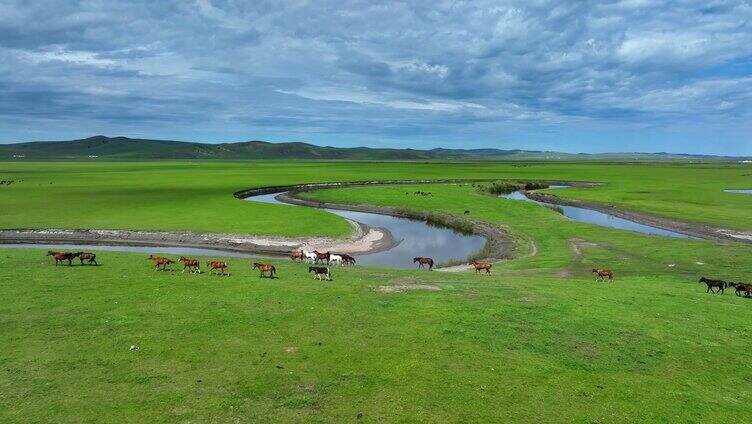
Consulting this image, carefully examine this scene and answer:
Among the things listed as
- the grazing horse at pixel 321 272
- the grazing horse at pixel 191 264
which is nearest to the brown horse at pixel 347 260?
the grazing horse at pixel 321 272

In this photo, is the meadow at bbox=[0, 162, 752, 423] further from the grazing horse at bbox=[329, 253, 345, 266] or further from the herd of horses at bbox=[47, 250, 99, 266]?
the grazing horse at bbox=[329, 253, 345, 266]

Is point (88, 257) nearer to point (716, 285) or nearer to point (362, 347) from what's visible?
point (362, 347)

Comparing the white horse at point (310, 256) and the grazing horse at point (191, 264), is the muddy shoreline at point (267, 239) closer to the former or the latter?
the white horse at point (310, 256)

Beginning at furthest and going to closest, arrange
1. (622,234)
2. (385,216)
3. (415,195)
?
1. (415,195)
2. (385,216)
3. (622,234)

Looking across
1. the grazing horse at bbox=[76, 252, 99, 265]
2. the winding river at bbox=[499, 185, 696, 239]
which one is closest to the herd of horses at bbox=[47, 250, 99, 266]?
the grazing horse at bbox=[76, 252, 99, 265]

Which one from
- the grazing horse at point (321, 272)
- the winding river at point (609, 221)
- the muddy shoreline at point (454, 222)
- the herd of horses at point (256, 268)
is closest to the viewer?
the herd of horses at point (256, 268)

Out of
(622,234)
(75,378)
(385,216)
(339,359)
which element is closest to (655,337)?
(339,359)

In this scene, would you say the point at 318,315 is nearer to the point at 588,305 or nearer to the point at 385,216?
the point at 588,305

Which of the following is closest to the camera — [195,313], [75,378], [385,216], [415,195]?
[75,378]

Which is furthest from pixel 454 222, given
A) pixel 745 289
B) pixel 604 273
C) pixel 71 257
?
pixel 71 257
